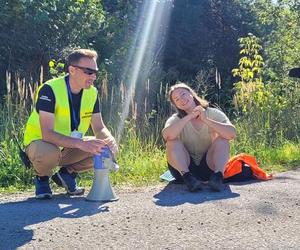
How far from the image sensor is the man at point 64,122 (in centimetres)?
568

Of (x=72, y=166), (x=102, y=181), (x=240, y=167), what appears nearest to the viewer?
(x=102, y=181)

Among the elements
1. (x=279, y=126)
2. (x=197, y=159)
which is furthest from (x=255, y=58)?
(x=197, y=159)

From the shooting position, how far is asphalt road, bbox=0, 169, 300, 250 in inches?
169

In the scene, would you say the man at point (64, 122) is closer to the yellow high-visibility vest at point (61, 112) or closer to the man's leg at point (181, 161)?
the yellow high-visibility vest at point (61, 112)

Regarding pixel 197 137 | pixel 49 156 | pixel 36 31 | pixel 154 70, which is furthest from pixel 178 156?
pixel 154 70

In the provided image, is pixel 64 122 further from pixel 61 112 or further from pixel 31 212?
pixel 31 212

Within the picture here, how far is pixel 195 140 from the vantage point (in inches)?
260

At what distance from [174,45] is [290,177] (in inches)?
525

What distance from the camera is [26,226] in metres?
4.66

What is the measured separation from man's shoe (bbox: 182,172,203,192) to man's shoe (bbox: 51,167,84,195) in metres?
1.02

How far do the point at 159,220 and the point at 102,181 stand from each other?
969 millimetres

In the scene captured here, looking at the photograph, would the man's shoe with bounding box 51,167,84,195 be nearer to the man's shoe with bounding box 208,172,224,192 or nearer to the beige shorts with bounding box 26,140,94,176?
the beige shorts with bounding box 26,140,94,176

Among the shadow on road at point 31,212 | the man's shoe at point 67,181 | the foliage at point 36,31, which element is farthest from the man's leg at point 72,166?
the foliage at point 36,31

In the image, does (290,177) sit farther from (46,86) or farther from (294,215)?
(46,86)
